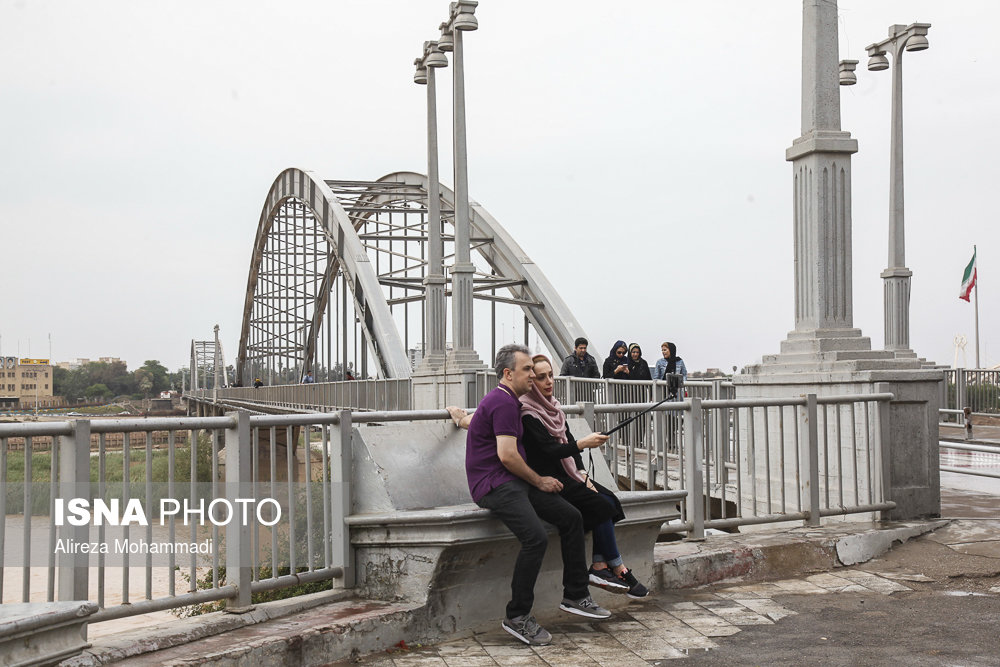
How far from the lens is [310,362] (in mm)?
57375

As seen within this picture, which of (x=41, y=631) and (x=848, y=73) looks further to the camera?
(x=848, y=73)

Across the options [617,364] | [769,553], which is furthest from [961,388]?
[769,553]

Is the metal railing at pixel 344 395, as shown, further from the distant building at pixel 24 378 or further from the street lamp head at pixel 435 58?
the distant building at pixel 24 378

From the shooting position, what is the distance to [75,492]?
4570 millimetres

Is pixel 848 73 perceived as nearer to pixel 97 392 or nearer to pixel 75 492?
pixel 75 492

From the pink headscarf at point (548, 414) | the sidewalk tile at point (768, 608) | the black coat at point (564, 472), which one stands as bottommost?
the sidewalk tile at point (768, 608)

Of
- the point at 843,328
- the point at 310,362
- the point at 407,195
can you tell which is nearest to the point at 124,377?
the point at 310,362

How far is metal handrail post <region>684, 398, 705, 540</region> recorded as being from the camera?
24.1 feet

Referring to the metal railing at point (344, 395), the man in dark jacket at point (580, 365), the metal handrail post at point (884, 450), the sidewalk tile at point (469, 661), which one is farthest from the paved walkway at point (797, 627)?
the metal railing at point (344, 395)

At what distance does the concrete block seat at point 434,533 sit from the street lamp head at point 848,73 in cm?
1886

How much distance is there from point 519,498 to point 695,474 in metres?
2.27

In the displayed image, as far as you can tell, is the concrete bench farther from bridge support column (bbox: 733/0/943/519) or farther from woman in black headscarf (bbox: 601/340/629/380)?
woman in black headscarf (bbox: 601/340/629/380)

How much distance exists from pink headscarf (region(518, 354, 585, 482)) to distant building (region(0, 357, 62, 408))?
10341cm

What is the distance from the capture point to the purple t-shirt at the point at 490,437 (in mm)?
5500
